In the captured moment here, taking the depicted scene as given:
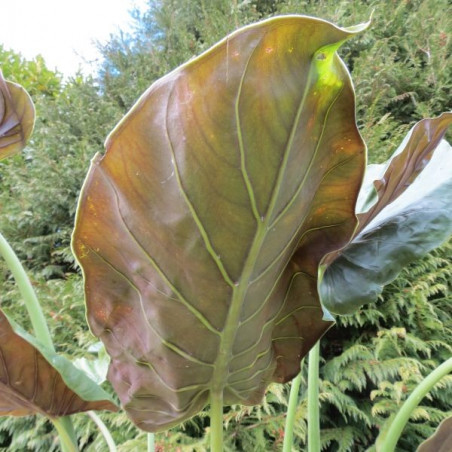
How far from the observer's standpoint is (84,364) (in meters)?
0.76

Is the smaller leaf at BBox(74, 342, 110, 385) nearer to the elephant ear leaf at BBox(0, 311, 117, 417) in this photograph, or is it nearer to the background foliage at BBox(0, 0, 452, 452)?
the elephant ear leaf at BBox(0, 311, 117, 417)

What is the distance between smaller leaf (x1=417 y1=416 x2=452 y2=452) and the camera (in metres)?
0.48

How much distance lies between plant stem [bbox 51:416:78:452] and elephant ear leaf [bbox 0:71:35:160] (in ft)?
1.22

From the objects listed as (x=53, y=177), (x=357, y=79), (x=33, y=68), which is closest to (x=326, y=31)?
(x=357, y=79)

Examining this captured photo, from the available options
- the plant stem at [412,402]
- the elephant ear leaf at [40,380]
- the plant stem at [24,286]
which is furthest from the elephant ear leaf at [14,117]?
the plant stem at [412,402]

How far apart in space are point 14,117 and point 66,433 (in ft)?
1.37

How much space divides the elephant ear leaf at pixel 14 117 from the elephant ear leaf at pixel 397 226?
0.45 meters

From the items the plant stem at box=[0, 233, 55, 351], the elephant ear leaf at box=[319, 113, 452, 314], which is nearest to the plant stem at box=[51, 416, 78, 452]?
the plant stem at box=[0, 233, 55, 351]

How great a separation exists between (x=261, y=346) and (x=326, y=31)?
1.05ft

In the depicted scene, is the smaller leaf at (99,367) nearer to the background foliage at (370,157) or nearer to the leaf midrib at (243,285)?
the leaf midrib at (243,285)

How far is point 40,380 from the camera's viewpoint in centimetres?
47

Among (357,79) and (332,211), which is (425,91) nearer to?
(357,79)

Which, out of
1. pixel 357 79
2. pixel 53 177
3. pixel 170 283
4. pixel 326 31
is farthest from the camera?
pixel 53 177

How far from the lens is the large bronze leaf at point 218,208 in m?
0.26
